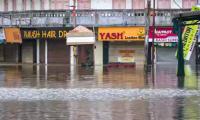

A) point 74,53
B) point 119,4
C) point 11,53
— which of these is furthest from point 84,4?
point 11,53

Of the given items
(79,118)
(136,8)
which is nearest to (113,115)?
(79,118)

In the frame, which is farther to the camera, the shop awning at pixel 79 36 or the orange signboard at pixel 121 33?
the orange signboard at pixel 121 33

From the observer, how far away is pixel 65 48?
63656 mm

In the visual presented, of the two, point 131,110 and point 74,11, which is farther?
point 74,11

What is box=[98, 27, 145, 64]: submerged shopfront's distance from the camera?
6203 cm

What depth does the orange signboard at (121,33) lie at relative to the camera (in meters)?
61.9

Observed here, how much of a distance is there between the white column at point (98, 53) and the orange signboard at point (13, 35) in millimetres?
8039

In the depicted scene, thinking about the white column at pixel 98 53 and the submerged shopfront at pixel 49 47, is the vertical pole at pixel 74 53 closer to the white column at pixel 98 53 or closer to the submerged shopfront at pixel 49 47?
the submerged shopfront at pixel 49 47

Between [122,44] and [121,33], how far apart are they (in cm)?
154

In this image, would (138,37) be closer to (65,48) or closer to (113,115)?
(65,48)

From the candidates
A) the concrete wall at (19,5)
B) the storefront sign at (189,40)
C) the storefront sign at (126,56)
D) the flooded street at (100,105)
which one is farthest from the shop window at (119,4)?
the flooded street at (100,105)

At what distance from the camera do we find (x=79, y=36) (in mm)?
56719

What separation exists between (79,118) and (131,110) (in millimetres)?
2062

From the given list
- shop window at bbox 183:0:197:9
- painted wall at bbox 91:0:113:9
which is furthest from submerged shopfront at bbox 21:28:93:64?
shop window at bbox 183:0:197:9
